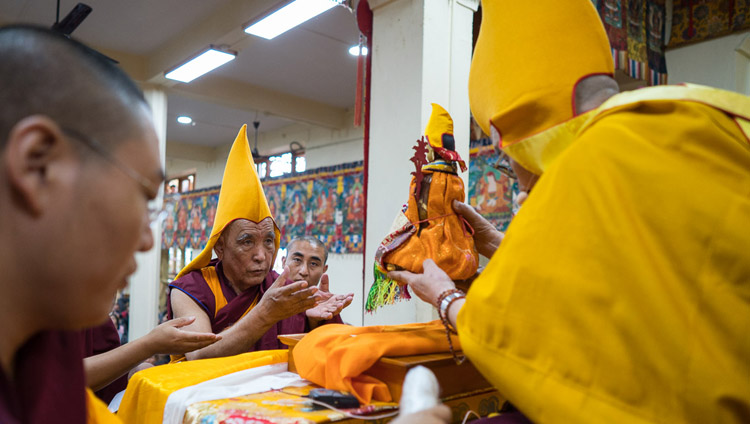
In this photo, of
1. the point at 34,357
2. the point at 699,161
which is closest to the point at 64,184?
the point at 34,357

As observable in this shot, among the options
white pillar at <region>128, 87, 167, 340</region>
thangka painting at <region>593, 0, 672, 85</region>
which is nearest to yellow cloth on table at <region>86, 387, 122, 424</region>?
thangka painting at <region>593, 0, 672, 85</region>

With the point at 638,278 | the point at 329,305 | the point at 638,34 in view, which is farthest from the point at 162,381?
the point at 638,34

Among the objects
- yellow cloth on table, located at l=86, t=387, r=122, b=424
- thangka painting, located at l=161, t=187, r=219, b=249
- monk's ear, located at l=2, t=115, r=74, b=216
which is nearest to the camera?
monk's ear, located at l=2, t=115, r=74, b=216

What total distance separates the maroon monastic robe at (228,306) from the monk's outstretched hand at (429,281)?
1.12 m

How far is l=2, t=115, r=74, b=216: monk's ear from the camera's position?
0.57m

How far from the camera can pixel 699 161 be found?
945 millimetres

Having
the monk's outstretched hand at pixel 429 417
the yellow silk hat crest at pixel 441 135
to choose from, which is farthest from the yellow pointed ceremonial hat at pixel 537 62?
the monk's outstretched hand at pixel 429 417

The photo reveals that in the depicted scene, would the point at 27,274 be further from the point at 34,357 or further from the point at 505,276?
the point at 505,276

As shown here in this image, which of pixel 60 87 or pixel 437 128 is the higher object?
pixel 437 128

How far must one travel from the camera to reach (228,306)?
2.40 metres

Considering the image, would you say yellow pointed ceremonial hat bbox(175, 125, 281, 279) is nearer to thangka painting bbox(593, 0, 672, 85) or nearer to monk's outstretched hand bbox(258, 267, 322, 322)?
monk's outstretched hand bbox(258, 267, 322, 322)

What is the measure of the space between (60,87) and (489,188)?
419 cm

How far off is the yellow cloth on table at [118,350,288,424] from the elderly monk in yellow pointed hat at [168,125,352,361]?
55cm

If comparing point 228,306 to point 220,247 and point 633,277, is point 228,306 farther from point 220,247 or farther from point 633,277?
point 633,277
